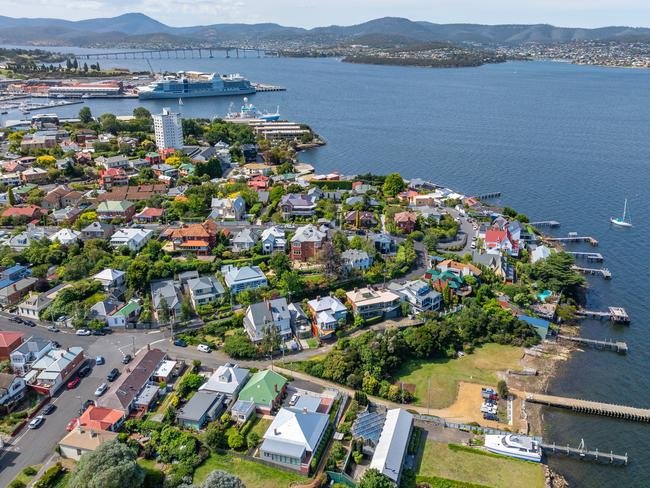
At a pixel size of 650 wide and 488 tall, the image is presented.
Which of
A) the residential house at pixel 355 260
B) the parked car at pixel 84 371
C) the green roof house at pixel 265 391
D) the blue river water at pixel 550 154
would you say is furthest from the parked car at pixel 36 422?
the blue river water at pixel 550 154

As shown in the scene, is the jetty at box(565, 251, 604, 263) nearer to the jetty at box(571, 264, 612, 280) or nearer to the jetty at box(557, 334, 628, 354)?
the jetty at box(571, 264, 612, 280)

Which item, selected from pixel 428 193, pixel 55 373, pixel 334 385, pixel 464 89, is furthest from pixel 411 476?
pixel 464 89

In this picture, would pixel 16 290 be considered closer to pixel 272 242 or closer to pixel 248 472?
pixel 272 242

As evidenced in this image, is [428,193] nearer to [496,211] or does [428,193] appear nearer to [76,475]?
[496,211]

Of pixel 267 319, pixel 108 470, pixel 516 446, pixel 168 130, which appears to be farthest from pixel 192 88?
pixel 516 446

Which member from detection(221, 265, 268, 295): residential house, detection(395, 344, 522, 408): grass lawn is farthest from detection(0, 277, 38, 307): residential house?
detection(395, 344, 522, 408): grass lawn
